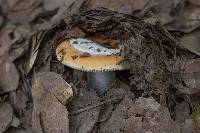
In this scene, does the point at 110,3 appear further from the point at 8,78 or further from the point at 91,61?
the point at 8,78

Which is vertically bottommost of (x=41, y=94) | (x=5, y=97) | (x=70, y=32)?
(x=5, y=97)

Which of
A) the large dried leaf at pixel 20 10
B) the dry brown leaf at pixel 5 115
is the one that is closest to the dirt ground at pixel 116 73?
the dry brown leaf at pixel 5 115

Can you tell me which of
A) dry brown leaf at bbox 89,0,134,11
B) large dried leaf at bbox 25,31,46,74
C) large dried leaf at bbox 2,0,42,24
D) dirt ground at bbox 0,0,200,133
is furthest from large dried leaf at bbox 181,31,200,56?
large dried leaf at bbox 2,0,42,24

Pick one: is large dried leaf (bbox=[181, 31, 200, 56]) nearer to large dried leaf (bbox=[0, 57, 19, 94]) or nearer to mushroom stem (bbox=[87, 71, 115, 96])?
mushroom stem (bbox=[87, 71, 115, 96])

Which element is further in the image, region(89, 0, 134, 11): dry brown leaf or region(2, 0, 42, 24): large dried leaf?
region(2, 0, 42, 24): large dried leaf

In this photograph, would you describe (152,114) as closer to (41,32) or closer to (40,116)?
(40,116)

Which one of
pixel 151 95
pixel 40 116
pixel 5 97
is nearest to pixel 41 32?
pixel 5 97

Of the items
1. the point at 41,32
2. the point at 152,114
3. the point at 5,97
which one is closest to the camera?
the point at 152,114

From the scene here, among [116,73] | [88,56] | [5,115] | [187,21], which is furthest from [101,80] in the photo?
[187,21]
